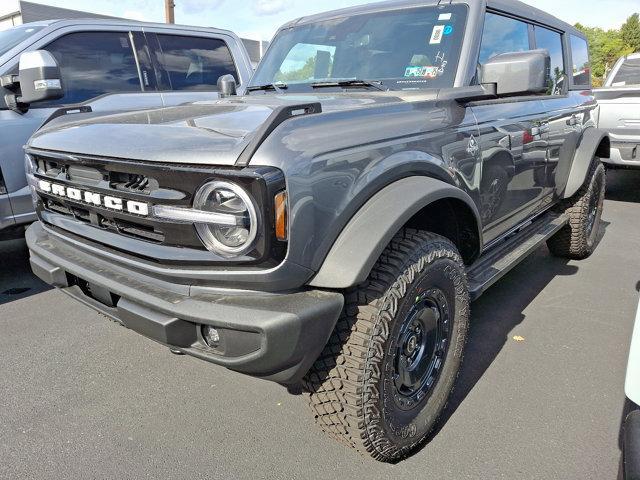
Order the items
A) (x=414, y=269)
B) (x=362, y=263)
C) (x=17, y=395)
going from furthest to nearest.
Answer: (x=17, y=395) < (x=414, y=269) < (x=362, y=263)

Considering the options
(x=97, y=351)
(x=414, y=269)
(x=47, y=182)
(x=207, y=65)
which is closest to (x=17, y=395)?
(x=97, y=351)

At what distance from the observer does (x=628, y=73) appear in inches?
316

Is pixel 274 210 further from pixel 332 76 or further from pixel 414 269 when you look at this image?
pixel 332 76

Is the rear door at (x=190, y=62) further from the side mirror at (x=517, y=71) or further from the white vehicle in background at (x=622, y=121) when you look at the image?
the white vehicle in background at (x=622, y=121)

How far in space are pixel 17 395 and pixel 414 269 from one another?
218cm

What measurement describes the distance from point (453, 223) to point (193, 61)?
12.2 feet

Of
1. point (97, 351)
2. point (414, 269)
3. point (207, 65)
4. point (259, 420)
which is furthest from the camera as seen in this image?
A: point (207, 65)

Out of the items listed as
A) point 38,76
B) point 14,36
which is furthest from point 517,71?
point 14,36

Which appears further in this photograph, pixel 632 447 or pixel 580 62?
pixel 580 62

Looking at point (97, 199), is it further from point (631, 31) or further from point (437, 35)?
point (631, 31)

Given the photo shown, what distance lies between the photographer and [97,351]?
2.99 m

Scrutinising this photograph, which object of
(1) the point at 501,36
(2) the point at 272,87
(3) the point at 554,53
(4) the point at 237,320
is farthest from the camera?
(3) the point at 554,53

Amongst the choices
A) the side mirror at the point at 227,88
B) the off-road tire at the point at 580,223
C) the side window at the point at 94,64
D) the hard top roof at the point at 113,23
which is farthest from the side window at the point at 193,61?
the off-road tire at the point at 580,223

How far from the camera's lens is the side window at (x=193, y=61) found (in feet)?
15.8
